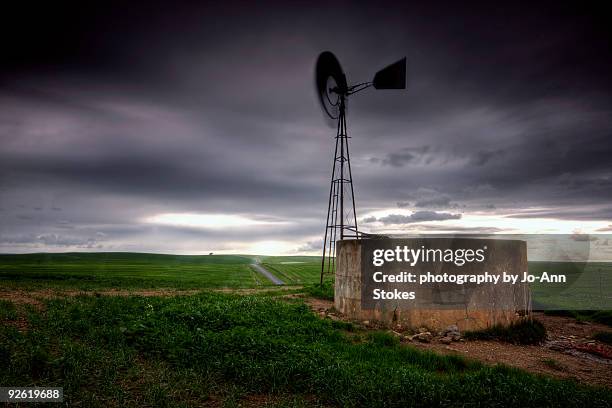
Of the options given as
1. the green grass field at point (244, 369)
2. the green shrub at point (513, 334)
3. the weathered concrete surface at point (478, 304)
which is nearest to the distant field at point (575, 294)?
the green shrub at point (513, 334)

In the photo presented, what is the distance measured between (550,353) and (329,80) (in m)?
13.2

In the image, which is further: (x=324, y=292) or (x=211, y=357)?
(x=324, y=292)

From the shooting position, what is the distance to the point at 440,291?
11.6 metres

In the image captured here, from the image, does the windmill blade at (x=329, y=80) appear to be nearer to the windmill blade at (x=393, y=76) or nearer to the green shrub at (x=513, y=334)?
the windmill blade at (x=393, y=76)

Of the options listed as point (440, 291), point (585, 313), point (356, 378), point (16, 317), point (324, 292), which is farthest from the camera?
point (324, 292)

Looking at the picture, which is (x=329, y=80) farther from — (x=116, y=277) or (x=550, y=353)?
(x=116, y=277)

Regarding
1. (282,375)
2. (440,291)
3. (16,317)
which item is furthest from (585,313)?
(16,317)

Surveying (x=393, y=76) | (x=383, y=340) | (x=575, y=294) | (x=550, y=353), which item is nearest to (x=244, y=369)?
(x=383, y=340)

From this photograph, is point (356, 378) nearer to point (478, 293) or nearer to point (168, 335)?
point (168, 335)

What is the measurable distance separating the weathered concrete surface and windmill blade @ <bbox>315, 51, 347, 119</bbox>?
7053 mm

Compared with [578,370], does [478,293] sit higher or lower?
higher

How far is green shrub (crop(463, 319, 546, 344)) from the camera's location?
11266 millimetres

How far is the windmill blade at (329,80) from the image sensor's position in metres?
16.1

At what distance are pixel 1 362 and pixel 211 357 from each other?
390 centimetres
